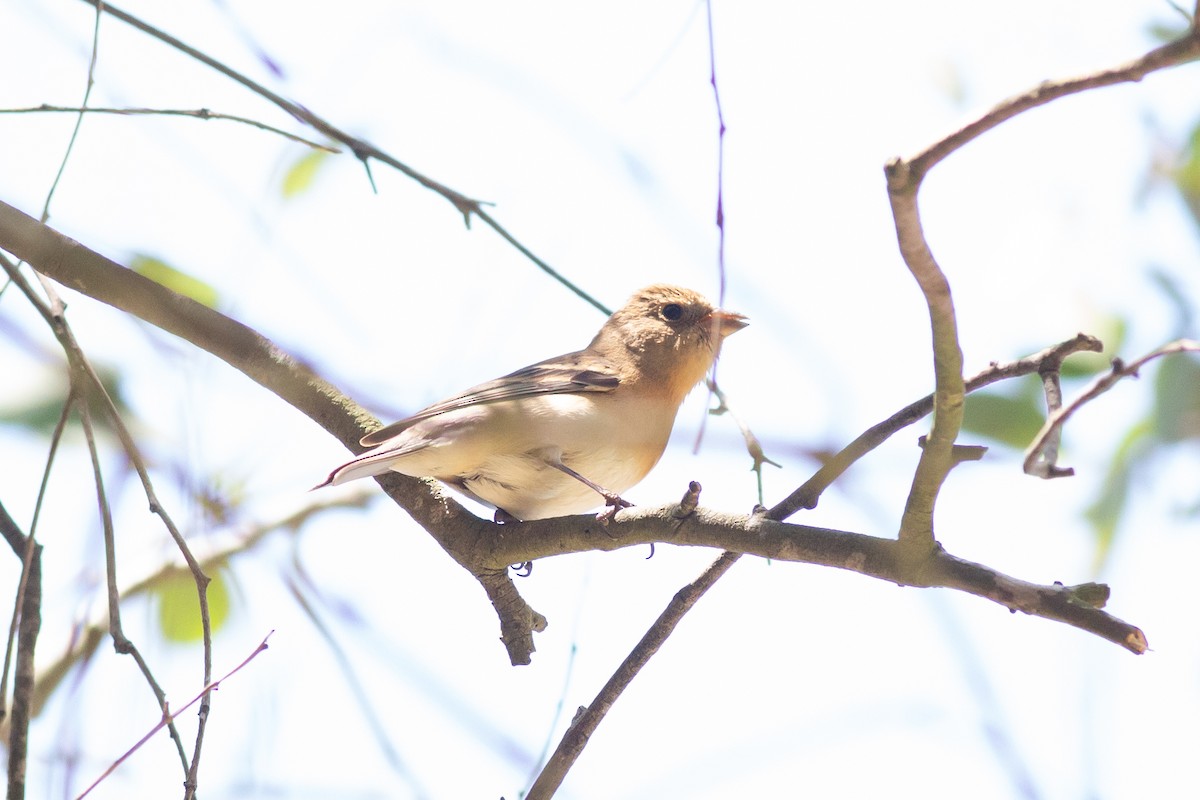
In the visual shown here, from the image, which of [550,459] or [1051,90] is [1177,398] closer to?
[550,459]

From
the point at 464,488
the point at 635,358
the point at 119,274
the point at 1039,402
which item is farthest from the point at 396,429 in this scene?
the point at 1039,402

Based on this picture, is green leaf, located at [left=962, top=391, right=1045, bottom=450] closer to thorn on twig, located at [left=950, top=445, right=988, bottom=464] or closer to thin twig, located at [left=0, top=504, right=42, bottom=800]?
thorn on twig, located at [left=950, top=445, right=988, bottom=464]

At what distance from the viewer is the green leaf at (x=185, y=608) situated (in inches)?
167

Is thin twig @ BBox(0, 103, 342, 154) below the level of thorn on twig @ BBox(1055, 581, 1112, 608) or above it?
above

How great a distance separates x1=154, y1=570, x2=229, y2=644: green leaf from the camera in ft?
13.9

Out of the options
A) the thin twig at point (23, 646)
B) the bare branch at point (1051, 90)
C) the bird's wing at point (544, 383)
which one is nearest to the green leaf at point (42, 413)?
the thin twig at point (23, 646)

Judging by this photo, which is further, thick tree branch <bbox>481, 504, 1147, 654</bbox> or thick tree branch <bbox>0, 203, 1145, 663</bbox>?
thick tree branch <bbox>0, 203, 1145, 663</bbox>

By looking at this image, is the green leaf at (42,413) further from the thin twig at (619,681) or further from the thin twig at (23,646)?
the thin twig at (619,681)

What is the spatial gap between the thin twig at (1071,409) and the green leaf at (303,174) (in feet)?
10.6

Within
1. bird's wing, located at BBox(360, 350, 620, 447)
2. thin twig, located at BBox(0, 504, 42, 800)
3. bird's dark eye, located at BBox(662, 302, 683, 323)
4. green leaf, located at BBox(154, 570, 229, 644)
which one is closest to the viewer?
thin twig, located at BBox(0, 504, 42, 800)

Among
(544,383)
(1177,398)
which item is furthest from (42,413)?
→ (1177,398)

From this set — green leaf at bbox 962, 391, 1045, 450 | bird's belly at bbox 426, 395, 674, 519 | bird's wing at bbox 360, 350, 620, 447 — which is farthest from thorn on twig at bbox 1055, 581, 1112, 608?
bird's wing at bbox 360, 350, 620, 447

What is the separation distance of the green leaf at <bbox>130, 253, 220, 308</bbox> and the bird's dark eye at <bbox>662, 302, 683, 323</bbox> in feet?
7.60

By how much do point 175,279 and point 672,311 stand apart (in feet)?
8.15
